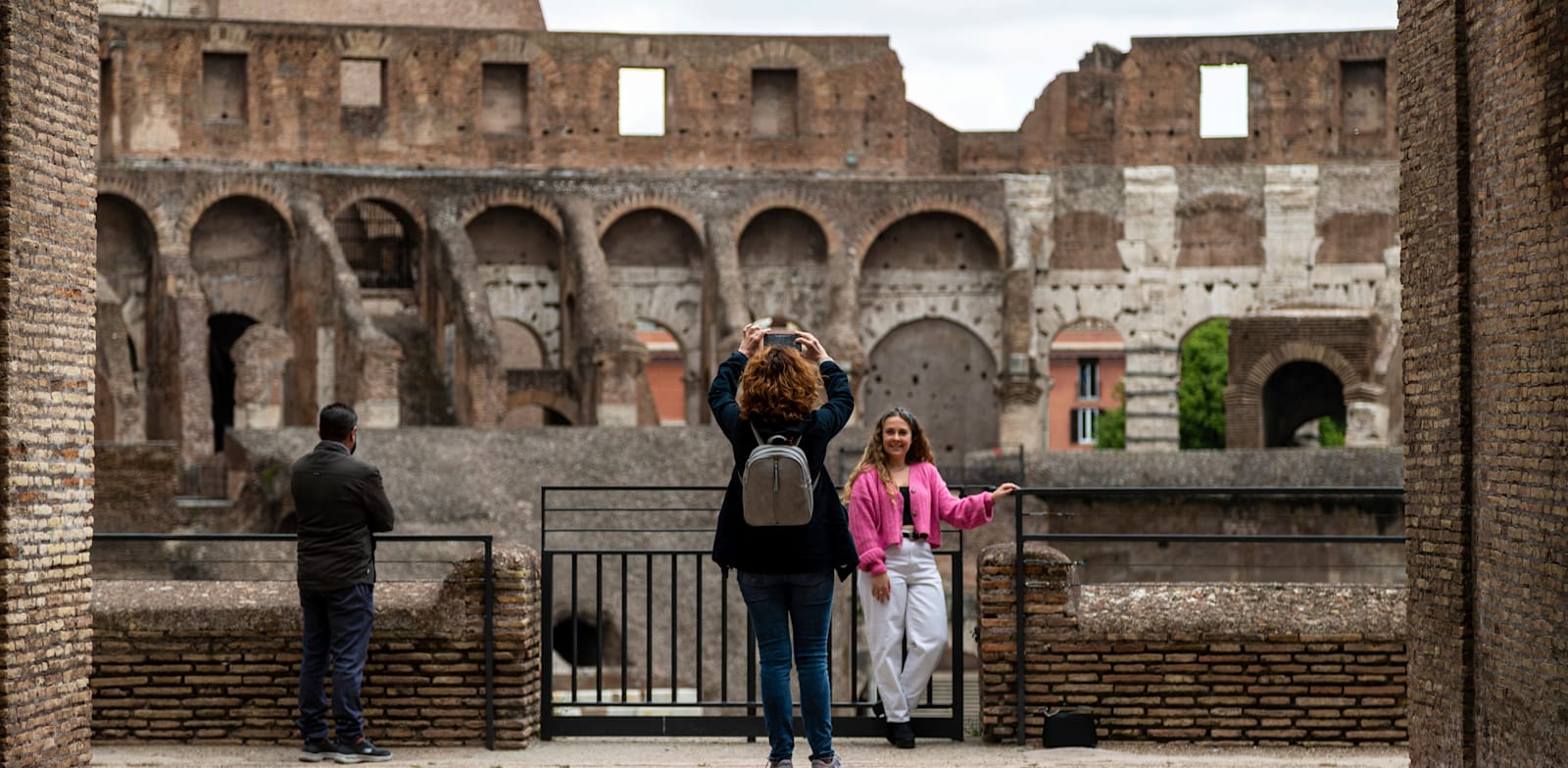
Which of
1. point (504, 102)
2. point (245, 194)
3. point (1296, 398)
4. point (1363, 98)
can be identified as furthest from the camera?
point (1363, 98)

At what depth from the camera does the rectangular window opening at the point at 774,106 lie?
112ft

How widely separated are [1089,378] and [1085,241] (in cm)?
2332

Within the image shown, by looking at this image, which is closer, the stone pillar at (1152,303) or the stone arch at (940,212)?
the stone arch at (940,212)

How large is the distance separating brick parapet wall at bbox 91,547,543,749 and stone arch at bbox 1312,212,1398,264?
2666 centimetres

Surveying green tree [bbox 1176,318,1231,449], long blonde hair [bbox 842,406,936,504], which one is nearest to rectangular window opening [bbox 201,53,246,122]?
long blonde hair [bbox 842,406,936,504]

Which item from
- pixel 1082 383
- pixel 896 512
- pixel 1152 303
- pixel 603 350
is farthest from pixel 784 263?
pixel 1082 383

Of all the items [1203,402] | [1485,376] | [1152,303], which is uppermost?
[1152,303]

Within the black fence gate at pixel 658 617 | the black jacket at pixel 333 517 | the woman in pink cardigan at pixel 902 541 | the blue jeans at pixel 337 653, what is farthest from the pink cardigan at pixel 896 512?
the black fence gate at pixel 658 617

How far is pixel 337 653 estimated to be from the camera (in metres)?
8.85

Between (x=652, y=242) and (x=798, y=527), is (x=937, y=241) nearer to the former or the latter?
(x=652, y=242)

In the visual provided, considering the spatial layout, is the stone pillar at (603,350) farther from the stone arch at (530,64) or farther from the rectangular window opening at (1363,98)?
the rectangular window opening at (1363,98)

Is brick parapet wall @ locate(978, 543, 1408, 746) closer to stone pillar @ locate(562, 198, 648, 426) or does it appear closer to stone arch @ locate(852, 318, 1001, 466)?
stone pillar @ locate(562, 198, 648, 426)

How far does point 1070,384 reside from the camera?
186 feet

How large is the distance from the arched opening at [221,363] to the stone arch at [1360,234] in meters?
19.2
